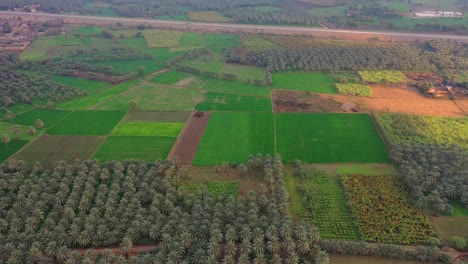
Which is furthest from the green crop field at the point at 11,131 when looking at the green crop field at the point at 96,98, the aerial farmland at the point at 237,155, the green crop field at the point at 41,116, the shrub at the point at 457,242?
the shrub at the point at 457,242

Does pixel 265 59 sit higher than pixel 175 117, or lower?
higher

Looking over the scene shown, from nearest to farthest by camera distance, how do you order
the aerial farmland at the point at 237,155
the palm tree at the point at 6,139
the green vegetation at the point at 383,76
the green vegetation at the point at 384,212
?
the aerial farmland at the point at 237,155 → the green vegetation at the point at 384,212 → the palm tree at the point at 6,139 → the green vegetation at the point at 383,76

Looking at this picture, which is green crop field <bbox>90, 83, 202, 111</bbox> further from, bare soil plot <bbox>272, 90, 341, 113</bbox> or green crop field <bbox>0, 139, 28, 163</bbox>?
bare soil plot <bbox>272, 90, 341, 113</bbox>

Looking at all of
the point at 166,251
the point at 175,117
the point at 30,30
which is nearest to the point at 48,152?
the point at 175,117

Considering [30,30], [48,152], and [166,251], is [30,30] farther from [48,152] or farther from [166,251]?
[166,251]

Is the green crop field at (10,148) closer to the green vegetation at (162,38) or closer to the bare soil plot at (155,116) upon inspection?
the bare soil plot at (155,116)

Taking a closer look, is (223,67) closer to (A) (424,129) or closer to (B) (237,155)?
(B) (237,155)

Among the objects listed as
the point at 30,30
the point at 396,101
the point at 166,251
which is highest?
the point at 30,30

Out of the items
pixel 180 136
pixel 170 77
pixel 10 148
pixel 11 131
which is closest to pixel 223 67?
pixel 170 77
